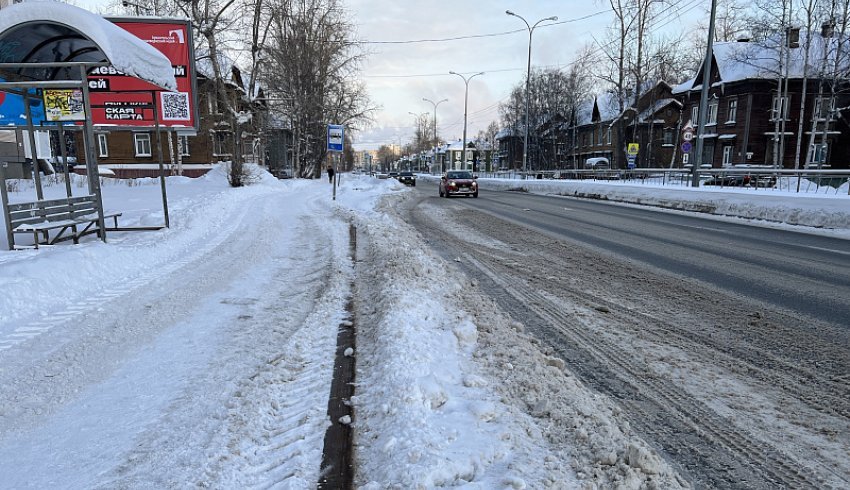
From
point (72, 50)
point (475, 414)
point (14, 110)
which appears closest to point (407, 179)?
point (14, 110)

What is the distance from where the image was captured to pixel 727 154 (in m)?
43.1

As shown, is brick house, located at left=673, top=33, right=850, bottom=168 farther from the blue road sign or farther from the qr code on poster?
the qr code on poster

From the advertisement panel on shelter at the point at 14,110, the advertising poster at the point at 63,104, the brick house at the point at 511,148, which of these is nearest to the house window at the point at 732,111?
the brick house at the point at 511,148

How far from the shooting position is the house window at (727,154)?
140 feet

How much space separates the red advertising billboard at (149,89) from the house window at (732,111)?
45201mm

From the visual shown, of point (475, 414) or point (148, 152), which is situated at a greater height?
point (148, 152)

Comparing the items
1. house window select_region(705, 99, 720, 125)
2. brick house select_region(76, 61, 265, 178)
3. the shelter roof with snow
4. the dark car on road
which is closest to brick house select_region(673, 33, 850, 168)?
house window select_region(705, 99, 720, 125)

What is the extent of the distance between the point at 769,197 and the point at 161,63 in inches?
691

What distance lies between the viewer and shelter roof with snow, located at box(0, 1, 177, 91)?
7.45m

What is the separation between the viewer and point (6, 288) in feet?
16.7

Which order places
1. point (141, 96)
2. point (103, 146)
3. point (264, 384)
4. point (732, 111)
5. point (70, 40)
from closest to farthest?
point (264, 384) → point (70, 40) → point (141, 96) → point (103, 146) → point (732, 111)

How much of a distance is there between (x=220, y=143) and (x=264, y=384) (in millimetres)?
43569

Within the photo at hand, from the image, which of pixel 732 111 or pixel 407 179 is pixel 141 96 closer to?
pixel 407 179

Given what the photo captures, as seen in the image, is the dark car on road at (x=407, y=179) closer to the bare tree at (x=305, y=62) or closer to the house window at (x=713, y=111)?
the bare tree at (x=305, y=62)
